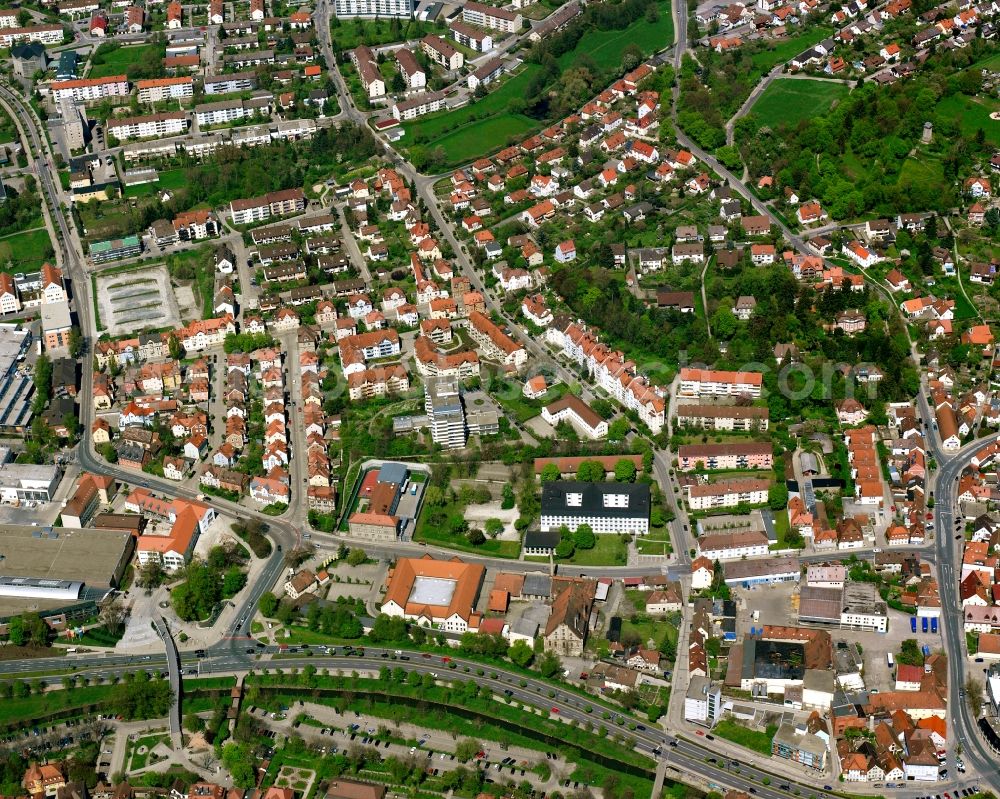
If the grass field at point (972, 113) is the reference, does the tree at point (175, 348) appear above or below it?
below

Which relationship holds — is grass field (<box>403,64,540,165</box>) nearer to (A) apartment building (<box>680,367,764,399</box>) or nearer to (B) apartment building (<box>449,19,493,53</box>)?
(B) apartment building (<box>449,19,493,53</box>)

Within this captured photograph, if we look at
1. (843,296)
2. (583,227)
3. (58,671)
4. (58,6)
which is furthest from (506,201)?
(58,6)

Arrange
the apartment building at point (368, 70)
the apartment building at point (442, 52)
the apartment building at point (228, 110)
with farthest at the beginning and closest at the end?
1. the apartment building at point (442, 52)
2. the apartment building at point (368, 70)
3. the apartment building at point (228, 110)

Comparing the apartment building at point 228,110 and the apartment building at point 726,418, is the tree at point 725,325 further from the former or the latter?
the apartment building at point 228,110

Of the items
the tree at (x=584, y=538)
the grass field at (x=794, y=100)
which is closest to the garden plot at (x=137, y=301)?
the tree at (x=584, y=538)

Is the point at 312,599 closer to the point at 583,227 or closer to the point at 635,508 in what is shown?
the point at 635,508

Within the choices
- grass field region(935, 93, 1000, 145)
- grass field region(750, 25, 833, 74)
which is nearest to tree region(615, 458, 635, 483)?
grass field region(935, 93, 1000, 145)

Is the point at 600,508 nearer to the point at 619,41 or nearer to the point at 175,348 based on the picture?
the point at 175,348
